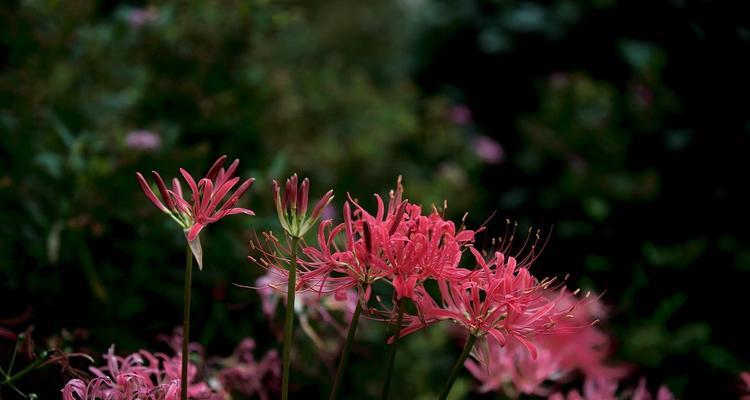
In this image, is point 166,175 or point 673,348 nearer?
point 166,175

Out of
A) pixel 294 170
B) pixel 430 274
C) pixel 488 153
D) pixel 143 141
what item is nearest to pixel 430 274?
pixel 430 274

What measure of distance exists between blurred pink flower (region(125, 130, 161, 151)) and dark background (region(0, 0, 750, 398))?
41mm

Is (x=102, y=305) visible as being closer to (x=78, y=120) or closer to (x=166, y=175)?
(x=166, y=175)

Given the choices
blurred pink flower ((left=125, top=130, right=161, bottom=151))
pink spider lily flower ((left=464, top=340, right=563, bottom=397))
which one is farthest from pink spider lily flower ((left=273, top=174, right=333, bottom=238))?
blurred pink flower ((left=125, top=130, right=161, bottom=151))

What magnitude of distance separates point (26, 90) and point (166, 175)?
58 cm

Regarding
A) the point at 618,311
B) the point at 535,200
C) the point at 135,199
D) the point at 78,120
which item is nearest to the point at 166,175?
the point at 135,199

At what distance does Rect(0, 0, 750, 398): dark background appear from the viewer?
218cm

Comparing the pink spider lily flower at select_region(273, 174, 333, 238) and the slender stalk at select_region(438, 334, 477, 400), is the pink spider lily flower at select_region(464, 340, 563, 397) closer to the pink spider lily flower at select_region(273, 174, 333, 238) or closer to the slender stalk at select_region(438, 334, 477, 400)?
the slender stalk at select_region(438, 334, 477, 400)

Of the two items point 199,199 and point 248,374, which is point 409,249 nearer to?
point 199,199

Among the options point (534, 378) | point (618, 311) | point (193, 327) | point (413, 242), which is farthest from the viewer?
point (618, 311)

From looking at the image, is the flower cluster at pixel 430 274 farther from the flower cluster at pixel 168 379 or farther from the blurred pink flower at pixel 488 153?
the blurred pink flower at pixel 488 153

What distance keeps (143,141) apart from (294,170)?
1256 mm

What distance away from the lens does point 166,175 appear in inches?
97.3

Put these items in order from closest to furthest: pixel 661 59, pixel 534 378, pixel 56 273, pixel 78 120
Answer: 1. pixel 534 378
2. pixel 56 273
3. pixel 78 120
4. pixel 661 59
